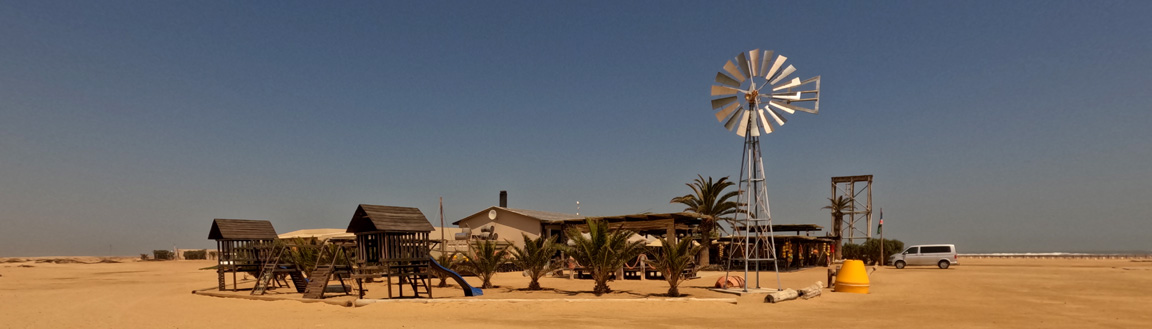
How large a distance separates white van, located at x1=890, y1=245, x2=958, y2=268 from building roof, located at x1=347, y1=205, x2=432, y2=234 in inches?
1366

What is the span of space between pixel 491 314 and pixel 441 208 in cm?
2799

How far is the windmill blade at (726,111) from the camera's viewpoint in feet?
68.5

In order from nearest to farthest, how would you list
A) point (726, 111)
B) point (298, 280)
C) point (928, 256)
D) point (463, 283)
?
1. point (463, 283)
2. point (726, 111)
3. point (298, 280)
4. point (928, 256)

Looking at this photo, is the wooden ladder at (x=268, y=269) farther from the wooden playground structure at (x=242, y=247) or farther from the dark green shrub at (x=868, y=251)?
the dark green shrub at (x=868, y=251)

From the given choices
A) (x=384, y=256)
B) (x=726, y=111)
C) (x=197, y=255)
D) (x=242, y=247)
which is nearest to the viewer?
(x=384, y=256)

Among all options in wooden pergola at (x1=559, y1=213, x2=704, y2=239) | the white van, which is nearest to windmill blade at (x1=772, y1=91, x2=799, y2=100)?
wooden pergola at (x1=559, y1=213, x2=704, y2=239)

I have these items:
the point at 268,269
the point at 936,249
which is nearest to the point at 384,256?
the point at 268,269

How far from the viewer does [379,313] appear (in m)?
15.7

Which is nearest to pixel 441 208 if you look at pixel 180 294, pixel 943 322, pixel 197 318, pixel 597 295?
pixel 180 294

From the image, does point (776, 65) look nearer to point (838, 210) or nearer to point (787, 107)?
point (787, 107)

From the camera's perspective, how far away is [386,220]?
18.9 m

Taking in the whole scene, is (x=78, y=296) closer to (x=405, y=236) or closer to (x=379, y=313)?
(x=405, y=236)

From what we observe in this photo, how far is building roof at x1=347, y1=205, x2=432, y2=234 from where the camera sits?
18578mm

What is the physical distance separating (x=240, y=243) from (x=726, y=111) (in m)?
18.0
